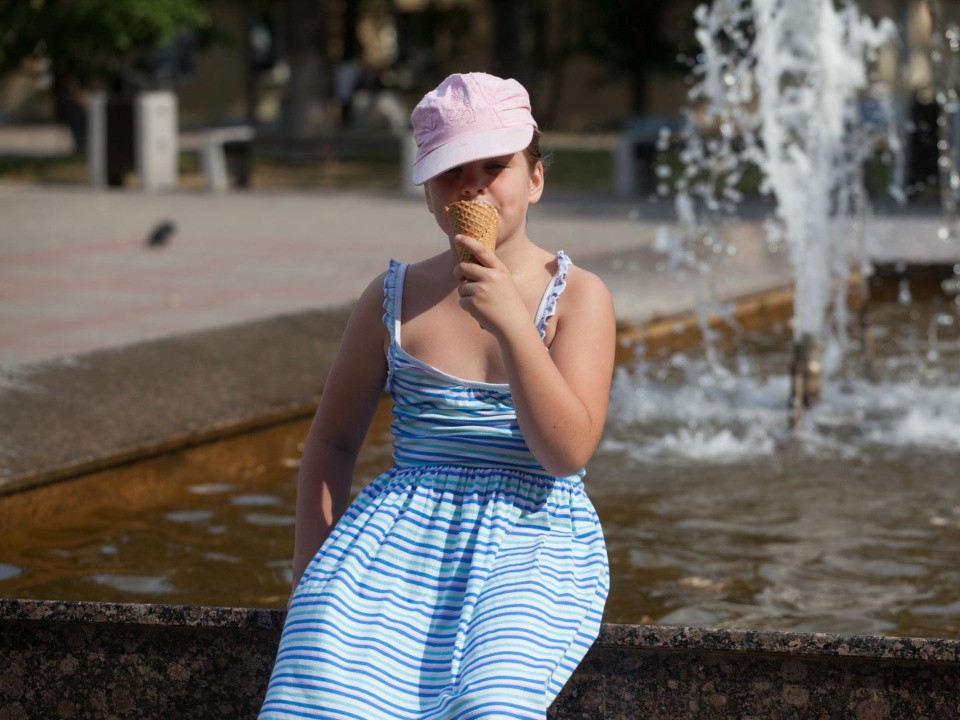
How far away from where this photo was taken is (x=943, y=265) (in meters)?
9.61

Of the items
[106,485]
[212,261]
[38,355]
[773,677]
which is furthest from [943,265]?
[773,677]

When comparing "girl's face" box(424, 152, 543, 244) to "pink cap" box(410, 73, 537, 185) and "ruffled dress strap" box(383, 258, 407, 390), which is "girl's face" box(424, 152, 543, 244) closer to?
"pink cap" box(410, 73, 537, 185)

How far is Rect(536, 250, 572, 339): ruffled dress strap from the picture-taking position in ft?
7.80

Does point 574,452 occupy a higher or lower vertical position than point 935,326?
higher

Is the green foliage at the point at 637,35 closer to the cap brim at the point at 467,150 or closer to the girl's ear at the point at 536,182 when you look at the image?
the girl's ear at the point at 536,182

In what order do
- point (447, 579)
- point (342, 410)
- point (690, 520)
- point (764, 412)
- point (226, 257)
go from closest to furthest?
point (447, 579) → point (342, 410) → point (690, 520) → point (764, 412) → point (226, 257)

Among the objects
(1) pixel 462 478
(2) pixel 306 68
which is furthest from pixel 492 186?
(2) pixel 306 68

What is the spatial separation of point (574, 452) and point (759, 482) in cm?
308

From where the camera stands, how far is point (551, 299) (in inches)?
94.1

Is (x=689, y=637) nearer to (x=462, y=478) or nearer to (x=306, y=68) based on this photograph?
(x=462, y=478)

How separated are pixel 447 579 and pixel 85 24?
19919 mm

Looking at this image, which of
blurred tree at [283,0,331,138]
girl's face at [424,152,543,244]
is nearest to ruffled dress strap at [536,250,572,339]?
girl's face at [424,152,543,244]

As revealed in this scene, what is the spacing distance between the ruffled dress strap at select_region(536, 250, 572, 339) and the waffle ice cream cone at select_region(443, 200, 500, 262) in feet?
0.62

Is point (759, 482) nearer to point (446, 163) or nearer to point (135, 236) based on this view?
point (446, 163)
